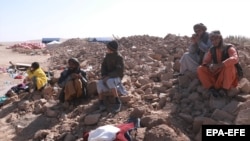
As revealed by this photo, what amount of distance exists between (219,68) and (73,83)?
259cm

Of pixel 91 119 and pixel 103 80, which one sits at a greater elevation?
pixel 103 80

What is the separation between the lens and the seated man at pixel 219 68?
5641 millimetres

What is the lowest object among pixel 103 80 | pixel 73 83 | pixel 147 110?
pixel 147 110

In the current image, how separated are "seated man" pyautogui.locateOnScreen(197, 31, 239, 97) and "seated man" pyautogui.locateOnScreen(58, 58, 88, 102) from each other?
7.06 ft

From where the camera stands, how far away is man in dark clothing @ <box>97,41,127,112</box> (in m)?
6.25

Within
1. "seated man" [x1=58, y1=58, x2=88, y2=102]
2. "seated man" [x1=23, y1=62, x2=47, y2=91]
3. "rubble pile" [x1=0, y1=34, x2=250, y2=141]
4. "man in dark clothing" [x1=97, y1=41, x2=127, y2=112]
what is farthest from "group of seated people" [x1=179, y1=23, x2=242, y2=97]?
"seated man" [x1=23, y1=62, x2=47, y2=91]

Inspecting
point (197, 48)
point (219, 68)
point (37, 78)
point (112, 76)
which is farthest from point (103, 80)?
point (37, 78)

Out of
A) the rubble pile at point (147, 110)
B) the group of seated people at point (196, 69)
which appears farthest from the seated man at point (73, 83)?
the rubble pile at point (147, 110)

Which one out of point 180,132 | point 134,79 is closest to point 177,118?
point 180,132

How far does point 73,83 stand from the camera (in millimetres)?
6844

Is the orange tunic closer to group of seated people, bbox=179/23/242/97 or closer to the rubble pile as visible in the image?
group of seated people, bbox=179/23/242/97

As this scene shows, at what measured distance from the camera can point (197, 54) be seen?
6.73 metres

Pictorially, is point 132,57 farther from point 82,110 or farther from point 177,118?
point 177,118

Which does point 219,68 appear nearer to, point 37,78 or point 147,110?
point 147,110
